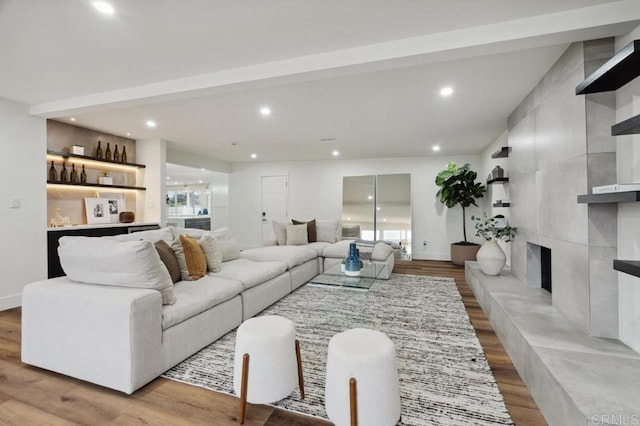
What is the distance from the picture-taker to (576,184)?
2189mm

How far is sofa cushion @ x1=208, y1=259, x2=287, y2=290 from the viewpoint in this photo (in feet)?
9.87

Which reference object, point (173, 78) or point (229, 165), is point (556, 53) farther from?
point (229, 165)

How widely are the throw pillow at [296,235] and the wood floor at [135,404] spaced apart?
3604 mm

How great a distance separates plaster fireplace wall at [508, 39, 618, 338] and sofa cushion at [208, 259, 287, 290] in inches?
104

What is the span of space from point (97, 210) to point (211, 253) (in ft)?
9.44

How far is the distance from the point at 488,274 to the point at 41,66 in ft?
16.2

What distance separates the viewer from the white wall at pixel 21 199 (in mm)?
3471

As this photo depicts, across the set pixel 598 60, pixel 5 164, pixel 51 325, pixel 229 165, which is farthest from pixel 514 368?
pixel 229 165

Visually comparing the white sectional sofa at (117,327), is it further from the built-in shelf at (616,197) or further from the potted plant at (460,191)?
the potted plant at (460,191)

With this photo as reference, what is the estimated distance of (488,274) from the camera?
3.61 m

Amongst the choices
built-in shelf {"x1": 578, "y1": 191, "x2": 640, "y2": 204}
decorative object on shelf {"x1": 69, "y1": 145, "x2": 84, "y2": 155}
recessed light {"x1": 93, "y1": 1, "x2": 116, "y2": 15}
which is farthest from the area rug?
decorative object on shelf {"x1": 69, "y1": 145, "x2": 84, "y2": 155}

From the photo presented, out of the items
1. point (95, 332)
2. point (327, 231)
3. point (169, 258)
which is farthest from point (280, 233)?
point (95, 332)

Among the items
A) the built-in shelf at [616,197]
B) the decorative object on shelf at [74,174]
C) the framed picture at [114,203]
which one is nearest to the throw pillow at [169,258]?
the decorative object on shelf at [74,174]

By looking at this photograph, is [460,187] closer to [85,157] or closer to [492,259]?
[492,259]
